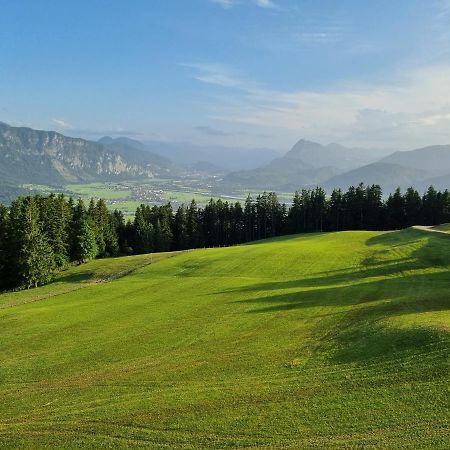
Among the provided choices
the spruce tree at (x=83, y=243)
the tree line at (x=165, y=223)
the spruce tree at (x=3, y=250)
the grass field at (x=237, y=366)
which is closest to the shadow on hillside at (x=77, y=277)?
the tree line at (x=165, y=223)

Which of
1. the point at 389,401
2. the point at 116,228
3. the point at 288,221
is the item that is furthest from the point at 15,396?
the point at 288,221

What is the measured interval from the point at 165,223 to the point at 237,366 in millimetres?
98332

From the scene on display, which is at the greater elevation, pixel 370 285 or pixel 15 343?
pixel 370 285

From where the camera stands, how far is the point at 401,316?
113 feet

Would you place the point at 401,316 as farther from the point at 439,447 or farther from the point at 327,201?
the point at 327,201

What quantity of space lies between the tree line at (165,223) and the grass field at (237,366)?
23.6 m

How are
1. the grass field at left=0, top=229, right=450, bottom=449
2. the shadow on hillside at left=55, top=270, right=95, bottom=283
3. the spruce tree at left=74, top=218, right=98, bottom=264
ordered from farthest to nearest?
1. the spruce tree at left=74, top=218, right=98, bottom=264
2. the shadow on hillside at left=55, top=270, right=95, bottom=283
3. the grass field at left=0, top=229, right=450, bottom=449

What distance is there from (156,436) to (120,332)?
17620 millimetres

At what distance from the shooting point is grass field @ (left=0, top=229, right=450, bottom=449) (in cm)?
2092

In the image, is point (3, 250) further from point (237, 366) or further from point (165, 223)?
point (237, 366)

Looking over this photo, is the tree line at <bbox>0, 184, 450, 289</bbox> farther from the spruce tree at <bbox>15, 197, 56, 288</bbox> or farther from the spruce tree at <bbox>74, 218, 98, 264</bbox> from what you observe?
the spruce tree at <bbox>74, 218, 98, 264</bbox>

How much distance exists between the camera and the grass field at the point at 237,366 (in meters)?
20.9

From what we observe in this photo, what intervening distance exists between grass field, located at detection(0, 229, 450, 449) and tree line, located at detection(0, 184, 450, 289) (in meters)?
23.6

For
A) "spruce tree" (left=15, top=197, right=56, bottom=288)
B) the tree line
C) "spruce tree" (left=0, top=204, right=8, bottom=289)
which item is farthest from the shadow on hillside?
"spruce tree" (left=0, top=204, right=8, bottom=289)
